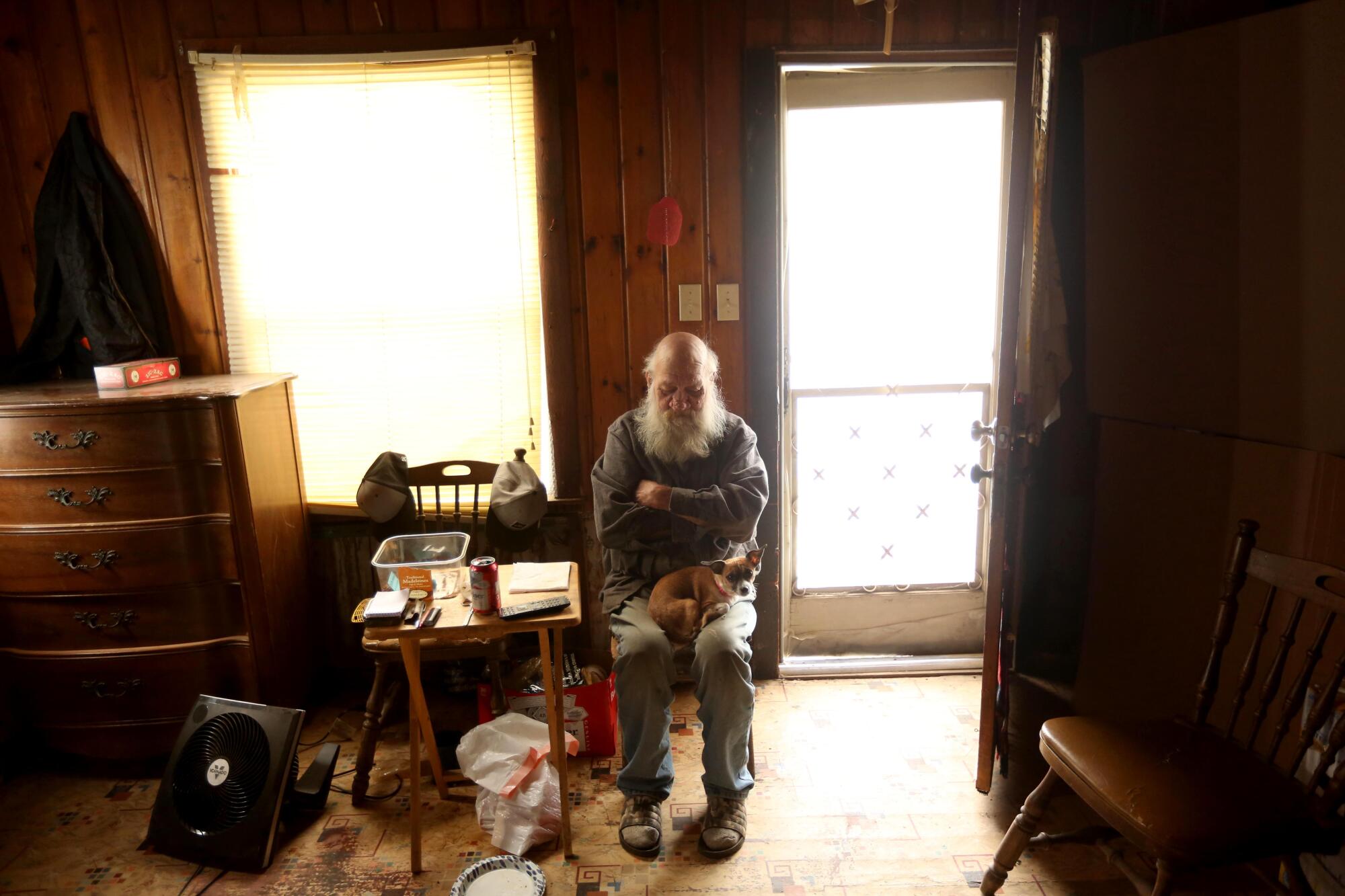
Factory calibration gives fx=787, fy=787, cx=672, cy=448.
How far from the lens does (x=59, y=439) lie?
219 centimetres

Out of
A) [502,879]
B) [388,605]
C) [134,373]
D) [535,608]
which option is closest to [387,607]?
[388,605]

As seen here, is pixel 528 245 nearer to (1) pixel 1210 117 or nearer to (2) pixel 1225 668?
(1) pixel 1210 117

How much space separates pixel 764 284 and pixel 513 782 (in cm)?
166

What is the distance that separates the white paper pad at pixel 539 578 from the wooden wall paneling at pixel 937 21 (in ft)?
6.40

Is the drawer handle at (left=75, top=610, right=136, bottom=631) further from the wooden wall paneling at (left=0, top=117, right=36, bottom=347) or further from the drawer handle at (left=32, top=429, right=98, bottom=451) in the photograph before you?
the wooden wall paneling at (left=0, top=117, right=36, bottom=347)

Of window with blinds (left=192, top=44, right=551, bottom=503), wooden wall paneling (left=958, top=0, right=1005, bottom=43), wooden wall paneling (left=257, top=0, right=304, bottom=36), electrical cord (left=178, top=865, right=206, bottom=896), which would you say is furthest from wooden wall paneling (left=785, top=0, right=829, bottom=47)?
electrical cord (left=178, top=865, right=206, bottom=896)

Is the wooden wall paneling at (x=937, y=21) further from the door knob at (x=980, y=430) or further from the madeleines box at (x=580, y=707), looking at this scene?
the madeleines box at (x=580, y=707)

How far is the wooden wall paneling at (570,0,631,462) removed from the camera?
2443 millimetres

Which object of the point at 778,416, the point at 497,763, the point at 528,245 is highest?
the point at 528,245

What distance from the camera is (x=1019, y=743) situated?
93.0 inches

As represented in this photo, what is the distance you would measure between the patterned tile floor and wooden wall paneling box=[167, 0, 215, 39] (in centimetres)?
226

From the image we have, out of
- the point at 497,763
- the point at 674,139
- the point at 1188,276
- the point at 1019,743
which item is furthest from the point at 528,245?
the point at 1019,743

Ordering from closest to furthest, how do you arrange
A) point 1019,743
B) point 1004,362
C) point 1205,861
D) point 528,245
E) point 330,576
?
point 1205,861 → point 1004,362 → point 1019,743 → point 528,245 → point 330,576

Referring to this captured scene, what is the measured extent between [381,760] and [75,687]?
0.93m
